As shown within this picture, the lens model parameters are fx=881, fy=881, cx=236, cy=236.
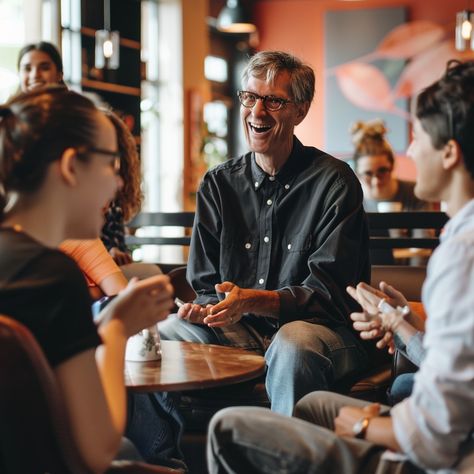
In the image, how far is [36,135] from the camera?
4.92 ft

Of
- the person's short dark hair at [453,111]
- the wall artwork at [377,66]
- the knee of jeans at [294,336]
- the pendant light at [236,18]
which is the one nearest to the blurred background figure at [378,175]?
the knee of jeans at [294,336]

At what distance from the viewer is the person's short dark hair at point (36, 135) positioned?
1497 mm

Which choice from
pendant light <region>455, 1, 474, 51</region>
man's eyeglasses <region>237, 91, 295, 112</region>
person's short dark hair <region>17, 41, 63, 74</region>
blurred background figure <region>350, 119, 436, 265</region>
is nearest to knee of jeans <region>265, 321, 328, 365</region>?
man's eyeglasses <region>237, 91, 295, 112</region>

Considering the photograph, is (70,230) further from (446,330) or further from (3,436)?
(446,330)

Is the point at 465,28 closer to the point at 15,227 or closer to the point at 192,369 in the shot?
the point at 192,369

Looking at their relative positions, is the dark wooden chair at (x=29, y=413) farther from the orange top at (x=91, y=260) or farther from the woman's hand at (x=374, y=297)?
the orange top at (x=91, y=260)

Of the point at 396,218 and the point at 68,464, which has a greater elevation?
the point at 396,218

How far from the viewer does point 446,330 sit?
142 centimetres

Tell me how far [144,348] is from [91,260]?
2.35 feet

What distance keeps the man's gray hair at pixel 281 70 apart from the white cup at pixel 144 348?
1182mm

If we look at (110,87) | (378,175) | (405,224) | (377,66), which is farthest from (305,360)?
(377,66)

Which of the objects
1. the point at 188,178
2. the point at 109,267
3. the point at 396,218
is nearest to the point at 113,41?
the point at 188,178

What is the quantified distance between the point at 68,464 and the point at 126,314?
1.00 feet

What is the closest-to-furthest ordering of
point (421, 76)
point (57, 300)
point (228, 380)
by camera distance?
point (57, 300) → point (228, 380) → point (421, 76)
